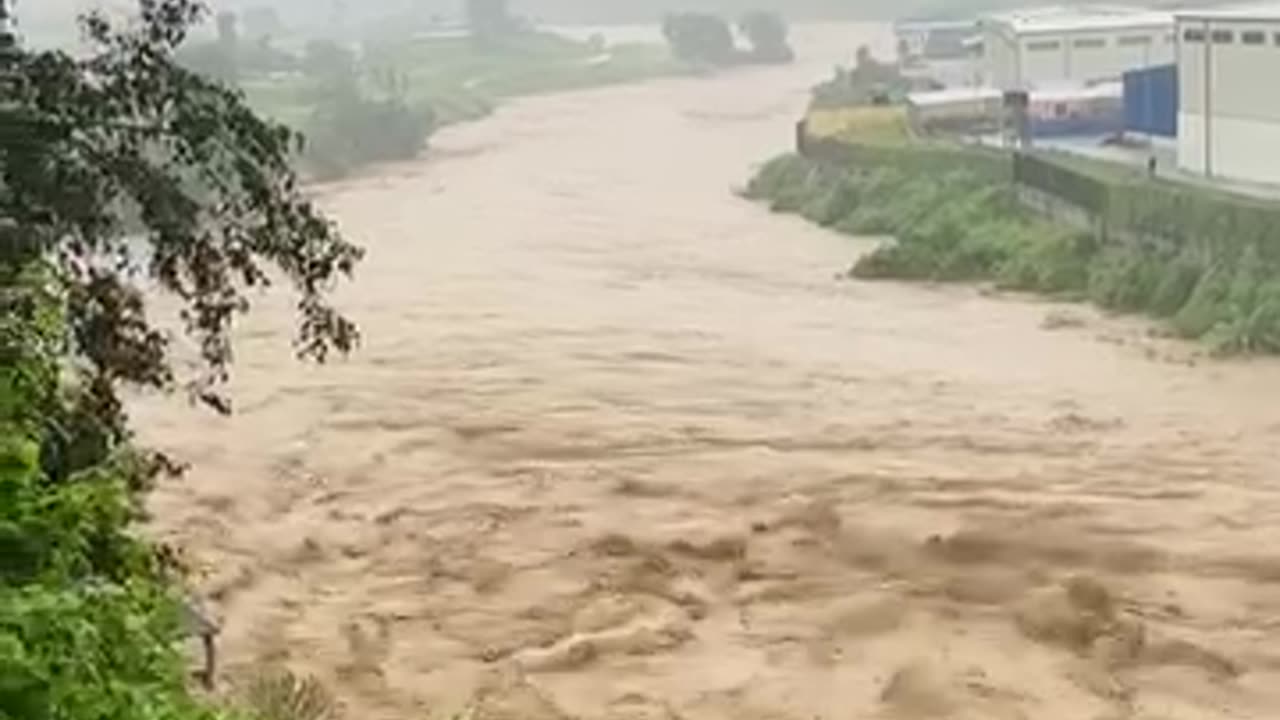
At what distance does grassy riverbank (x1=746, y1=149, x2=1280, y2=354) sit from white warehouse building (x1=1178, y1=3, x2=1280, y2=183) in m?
2.20

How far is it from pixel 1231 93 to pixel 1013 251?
4194 millimetres

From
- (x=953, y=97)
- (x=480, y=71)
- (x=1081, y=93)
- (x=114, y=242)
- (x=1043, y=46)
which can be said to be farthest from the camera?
(x=480, y=71)

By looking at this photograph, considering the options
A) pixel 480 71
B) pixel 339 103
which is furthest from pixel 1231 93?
pixel 480 71

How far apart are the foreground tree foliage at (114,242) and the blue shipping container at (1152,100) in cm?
3154

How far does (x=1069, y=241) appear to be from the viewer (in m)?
36.8

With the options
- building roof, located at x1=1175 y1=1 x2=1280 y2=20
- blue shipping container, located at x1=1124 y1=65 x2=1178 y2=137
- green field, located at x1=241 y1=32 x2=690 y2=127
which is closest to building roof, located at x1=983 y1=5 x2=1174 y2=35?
blue shipping container, located at x1=1124 y1=65 x2=1178 y2=137

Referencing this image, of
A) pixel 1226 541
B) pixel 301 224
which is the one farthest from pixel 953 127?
pixel 301 224

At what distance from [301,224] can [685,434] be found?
48.3 ft

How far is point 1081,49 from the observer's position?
52.2 meters

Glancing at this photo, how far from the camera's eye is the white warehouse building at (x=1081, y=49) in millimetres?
51375

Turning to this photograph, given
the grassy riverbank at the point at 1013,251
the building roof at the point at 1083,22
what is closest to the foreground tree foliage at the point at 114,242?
the grassy riverbank at the point at 1013,251

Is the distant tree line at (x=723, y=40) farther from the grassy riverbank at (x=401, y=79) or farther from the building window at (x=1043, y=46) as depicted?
the building window at (x=1043, y=46)

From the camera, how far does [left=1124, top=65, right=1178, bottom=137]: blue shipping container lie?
42.0 m

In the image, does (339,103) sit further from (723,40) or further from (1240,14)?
(1240,14)
